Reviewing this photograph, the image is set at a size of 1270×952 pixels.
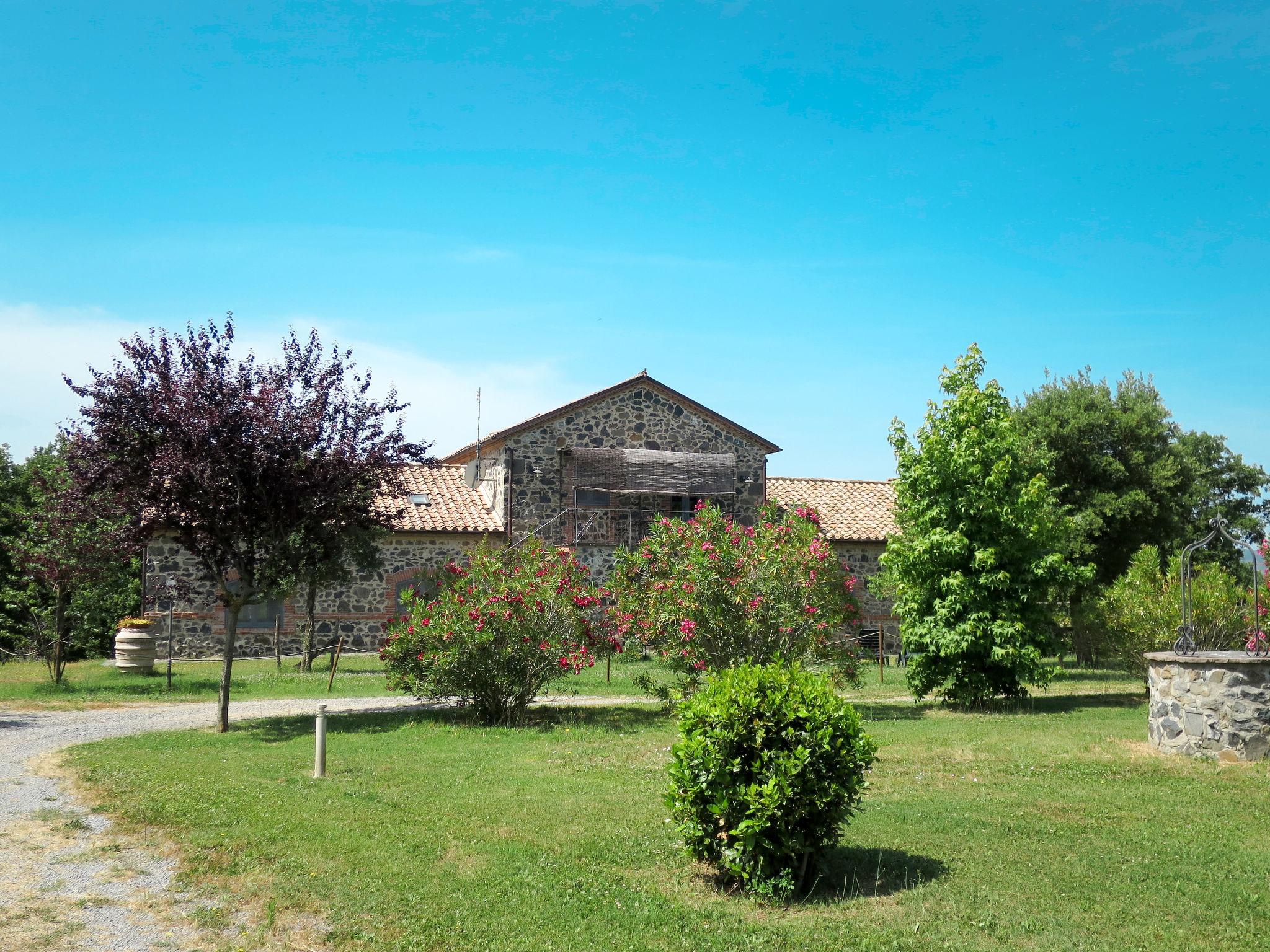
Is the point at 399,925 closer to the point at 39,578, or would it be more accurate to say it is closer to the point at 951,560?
the point at 951,560

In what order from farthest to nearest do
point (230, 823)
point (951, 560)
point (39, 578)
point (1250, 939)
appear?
point (39, 578) < point (951, 560) < point (230, 823) < point (1250, 939)

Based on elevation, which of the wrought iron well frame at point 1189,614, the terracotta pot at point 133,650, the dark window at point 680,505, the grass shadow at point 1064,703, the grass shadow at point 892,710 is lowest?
the grass shadow at point 892,710

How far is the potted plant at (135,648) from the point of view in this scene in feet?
70.4

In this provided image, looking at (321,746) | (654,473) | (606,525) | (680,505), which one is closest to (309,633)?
(606,525)

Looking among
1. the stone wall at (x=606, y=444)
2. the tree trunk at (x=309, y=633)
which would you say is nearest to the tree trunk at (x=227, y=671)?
the tree trunk at (x=309, y=633)

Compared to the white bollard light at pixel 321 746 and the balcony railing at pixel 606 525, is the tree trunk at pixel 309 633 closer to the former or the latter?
the balcony railing at pixel 606 525

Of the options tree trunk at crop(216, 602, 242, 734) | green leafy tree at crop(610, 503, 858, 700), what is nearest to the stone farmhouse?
tree trunk at crop(216, 602, 242, 734)

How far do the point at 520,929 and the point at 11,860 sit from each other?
13.5 ft

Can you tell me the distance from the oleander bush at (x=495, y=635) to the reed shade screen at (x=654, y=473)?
38.4 ft

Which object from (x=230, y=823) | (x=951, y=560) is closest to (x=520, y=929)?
(x=230, y=823)

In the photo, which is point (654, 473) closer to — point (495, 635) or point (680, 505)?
point (680, 505)

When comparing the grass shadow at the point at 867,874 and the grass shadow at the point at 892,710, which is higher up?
the grass shadow at the point at 867,874

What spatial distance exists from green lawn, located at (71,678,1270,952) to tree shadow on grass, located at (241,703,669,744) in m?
1.60

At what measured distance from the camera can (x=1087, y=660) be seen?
26.5 metres
